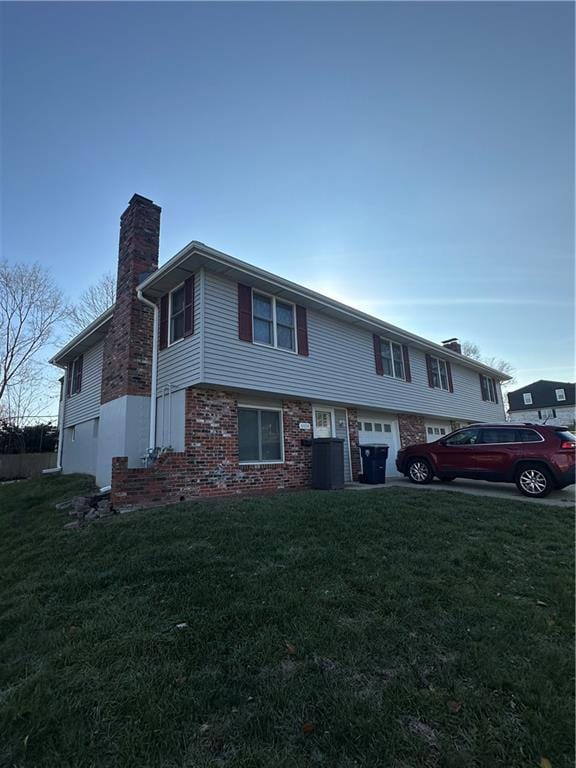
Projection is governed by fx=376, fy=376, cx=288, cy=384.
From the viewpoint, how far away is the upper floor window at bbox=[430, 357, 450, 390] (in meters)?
Answer: 16.2

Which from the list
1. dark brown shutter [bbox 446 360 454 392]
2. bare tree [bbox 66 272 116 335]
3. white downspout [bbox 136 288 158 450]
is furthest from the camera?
bare tree [bbox 66 272 116 335]

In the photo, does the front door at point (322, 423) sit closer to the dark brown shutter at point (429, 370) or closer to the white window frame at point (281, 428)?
the white window frame at point (281, 428)

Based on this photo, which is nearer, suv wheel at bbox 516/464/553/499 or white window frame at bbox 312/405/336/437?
suv wheel at bbox 516/464/553/499

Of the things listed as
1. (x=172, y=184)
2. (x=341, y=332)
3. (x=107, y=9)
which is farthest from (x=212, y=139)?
(x=341, y=332)

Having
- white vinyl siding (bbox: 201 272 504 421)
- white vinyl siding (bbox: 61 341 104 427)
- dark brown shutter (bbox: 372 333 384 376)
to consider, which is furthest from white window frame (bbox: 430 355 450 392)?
white vinyl siding (bbox: 61 341 104 427)

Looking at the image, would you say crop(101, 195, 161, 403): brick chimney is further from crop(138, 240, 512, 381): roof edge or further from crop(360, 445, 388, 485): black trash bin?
crop(360, 445, 388, 485): black trash bin

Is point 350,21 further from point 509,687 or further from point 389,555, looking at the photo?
point 509,687

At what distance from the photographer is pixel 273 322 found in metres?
9.71

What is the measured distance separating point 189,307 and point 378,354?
7.23 meters

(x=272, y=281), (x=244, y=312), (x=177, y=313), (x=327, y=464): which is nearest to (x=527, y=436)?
(x=327, y=464)

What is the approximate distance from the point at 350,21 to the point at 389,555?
33.6ft

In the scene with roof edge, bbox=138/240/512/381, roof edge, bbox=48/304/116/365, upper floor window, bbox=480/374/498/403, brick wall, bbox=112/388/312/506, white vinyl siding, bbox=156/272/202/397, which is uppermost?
roof edge, bbox=138/240/512/381

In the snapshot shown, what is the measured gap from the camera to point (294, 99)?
29.8 ft

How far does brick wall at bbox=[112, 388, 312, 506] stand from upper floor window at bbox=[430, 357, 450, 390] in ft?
29.1
